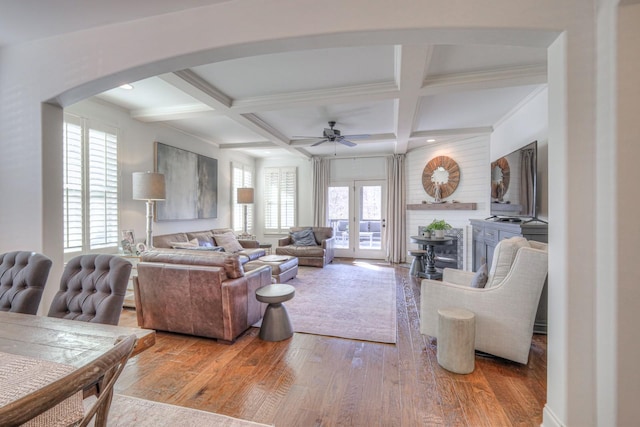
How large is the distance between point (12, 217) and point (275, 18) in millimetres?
2776

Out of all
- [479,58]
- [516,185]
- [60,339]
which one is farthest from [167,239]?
[516,185]

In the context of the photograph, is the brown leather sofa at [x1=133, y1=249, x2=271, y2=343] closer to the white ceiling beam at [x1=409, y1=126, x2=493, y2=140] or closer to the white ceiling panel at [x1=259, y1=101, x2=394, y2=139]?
the white ceiling panel at [x1=259, y1=101, x2=394, y2=139]

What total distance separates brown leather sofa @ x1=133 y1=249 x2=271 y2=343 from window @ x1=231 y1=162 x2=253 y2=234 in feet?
13.0

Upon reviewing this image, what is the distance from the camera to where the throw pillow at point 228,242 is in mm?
5570

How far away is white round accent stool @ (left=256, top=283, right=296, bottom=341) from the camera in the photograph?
276cm

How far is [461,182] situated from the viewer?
5.75m

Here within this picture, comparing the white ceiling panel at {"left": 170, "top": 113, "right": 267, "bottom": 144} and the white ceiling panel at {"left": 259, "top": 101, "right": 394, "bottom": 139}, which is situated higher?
the white ceiling panel at {"left": 170, "top": 113, "right": 267, "bottom": 144}

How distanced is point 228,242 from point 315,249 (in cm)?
185

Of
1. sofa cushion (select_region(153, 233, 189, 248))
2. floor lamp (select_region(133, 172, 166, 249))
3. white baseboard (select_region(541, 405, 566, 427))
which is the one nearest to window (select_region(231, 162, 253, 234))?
sofa cushion (select_region(153, 233, 189, 248))

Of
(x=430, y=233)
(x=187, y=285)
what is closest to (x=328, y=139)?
(x=430, y=233)

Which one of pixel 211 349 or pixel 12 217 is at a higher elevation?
pixel 12 217

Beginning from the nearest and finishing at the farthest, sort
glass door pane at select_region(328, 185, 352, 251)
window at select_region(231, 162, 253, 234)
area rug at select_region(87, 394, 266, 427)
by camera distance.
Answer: area rug at select_region(87, 394, 266, 427)
window at select_region(231, 162, 253, 234)
glass door pane at select_region(328, 185, 352, 251)

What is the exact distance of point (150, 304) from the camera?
2.87 meters

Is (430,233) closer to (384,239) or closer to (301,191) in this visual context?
(384,239)
